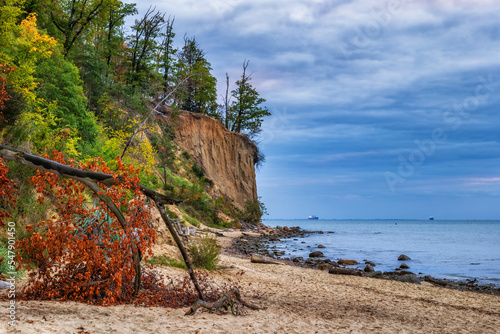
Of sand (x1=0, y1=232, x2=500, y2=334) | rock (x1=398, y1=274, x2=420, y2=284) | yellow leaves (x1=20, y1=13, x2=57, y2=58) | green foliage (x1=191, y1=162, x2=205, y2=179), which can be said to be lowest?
rock (x1=398, y1=274, x2=420, y2=284)

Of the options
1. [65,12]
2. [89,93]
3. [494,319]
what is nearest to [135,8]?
[65,12]

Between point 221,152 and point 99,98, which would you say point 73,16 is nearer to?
point 99,98

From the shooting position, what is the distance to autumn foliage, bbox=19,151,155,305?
5.95 meters

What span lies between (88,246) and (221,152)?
45.6 meters

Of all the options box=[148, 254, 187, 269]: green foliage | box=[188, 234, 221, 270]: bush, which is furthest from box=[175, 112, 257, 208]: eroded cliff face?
box=[148, 254, 187, 269]: green foliage

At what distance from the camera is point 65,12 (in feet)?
99.4

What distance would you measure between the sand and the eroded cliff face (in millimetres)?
34659

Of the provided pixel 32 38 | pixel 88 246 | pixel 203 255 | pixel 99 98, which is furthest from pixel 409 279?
pixel 99 98

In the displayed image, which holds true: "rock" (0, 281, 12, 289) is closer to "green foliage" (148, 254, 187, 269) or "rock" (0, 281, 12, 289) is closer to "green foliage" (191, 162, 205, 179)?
"green foliage" (148, 254, 187, 269)

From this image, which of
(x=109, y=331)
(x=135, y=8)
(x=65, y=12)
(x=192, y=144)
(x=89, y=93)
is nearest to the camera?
(x=109, y=331)

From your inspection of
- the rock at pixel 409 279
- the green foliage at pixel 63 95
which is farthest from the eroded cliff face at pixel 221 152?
the rock at pixel 409 279

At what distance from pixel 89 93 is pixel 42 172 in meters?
23.6

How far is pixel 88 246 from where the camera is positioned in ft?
19.7

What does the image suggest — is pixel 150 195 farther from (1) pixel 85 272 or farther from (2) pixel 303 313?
(2) pixel 303 313
